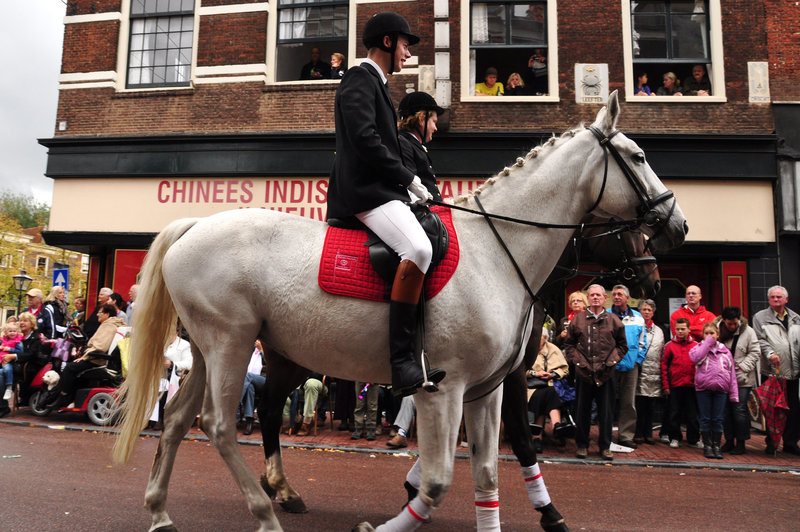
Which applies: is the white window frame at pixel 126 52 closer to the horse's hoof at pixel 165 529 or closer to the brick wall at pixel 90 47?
the brick wall at pixel 90 47

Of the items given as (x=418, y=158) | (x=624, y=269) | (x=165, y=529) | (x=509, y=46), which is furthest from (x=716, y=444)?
(x=509, y=46)

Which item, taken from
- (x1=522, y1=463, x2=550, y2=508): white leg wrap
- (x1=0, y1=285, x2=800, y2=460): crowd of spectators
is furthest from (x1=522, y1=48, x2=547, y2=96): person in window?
(x1=522, y1=463, x2=550, y2=508): white leg wrap

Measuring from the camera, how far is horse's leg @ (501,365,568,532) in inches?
165

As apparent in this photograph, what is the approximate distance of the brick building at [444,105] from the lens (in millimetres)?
12641

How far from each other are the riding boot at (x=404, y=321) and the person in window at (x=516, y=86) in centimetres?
1131

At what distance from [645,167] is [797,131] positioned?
11503mm

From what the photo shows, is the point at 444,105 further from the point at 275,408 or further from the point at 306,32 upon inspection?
the point at 275,408

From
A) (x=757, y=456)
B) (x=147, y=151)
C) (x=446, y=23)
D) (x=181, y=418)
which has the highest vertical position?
(x=446, y=23)

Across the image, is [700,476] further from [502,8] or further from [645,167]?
[502,8]

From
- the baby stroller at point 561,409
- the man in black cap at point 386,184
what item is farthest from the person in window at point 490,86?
the man in black cap at point 386,184

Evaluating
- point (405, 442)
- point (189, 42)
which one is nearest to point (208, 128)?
point (189, 42)

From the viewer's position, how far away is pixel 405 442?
27.4 feet

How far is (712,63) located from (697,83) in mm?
506

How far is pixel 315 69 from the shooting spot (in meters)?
14.2
